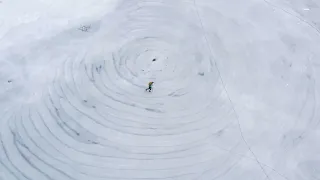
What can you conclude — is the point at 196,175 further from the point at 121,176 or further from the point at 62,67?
the point at 62,67

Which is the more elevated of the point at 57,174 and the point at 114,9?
the point at 114,9

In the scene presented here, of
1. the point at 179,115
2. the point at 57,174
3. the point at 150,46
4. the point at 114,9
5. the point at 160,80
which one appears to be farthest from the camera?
the point at 114,9

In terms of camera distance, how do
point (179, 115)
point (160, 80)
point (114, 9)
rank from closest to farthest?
point (179, 115) → point (160, 80) → point (114, 9)

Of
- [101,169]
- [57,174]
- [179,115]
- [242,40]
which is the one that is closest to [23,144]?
[57,174]

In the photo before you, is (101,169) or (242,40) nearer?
(101,169)

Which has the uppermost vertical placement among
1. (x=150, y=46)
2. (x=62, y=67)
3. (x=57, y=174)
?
(x=150, y=46)

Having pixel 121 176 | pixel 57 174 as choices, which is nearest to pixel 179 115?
pixel 121 176

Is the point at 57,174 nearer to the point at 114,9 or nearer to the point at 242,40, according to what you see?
the point at 114,9
